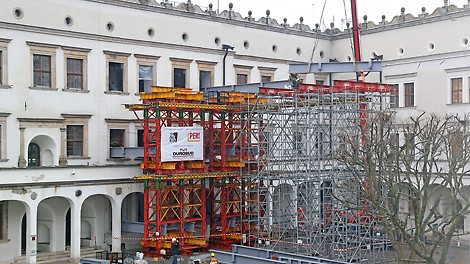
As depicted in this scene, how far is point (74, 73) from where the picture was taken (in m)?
34.4

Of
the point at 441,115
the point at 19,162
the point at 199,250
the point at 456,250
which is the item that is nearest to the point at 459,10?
the point at 441,115

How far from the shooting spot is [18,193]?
29656 millimetres

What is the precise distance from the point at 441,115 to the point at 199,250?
1512 centimetres

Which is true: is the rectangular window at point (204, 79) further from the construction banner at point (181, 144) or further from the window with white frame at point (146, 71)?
the construction banner at point (181, 144)

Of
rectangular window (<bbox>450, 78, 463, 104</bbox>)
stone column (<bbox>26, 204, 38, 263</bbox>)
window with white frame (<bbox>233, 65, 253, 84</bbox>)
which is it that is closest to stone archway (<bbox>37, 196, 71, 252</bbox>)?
stone column (<bbox>26, 204, 38, 263</bbox>)

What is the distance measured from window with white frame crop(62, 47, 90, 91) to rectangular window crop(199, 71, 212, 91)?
7.15m

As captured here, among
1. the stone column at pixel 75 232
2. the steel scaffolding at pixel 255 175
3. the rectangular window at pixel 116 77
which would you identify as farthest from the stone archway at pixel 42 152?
the rectangular window at pixel 116 77

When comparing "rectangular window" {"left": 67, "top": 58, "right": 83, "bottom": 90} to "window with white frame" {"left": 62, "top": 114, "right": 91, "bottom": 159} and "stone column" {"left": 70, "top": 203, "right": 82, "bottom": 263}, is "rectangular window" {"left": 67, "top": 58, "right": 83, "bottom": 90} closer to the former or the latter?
"window with white frame" {"left": 62, "top": 114, "right": 91, "bottom": 159}

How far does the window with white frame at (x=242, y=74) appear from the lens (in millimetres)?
41562

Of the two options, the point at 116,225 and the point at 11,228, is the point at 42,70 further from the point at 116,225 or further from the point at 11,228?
the point at 116,225

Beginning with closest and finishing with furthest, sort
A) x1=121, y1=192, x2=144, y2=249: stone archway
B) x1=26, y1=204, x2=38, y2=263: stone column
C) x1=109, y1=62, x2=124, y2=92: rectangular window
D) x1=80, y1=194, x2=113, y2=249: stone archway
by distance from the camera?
x1=26, y1=204, x2=38, y2=263: stone column, x1=80, y1=194, x2=113, y2=249: stone archway, x1=121, y1=192, x2=144, y2=249: stone archway, x1=109, y1=62, x2=124, y2=92: rectangular window

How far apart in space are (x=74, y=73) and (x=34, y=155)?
406cm

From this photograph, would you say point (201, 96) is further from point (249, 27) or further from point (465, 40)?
point (465, 40)

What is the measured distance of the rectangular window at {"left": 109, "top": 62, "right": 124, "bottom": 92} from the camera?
1417 inches
